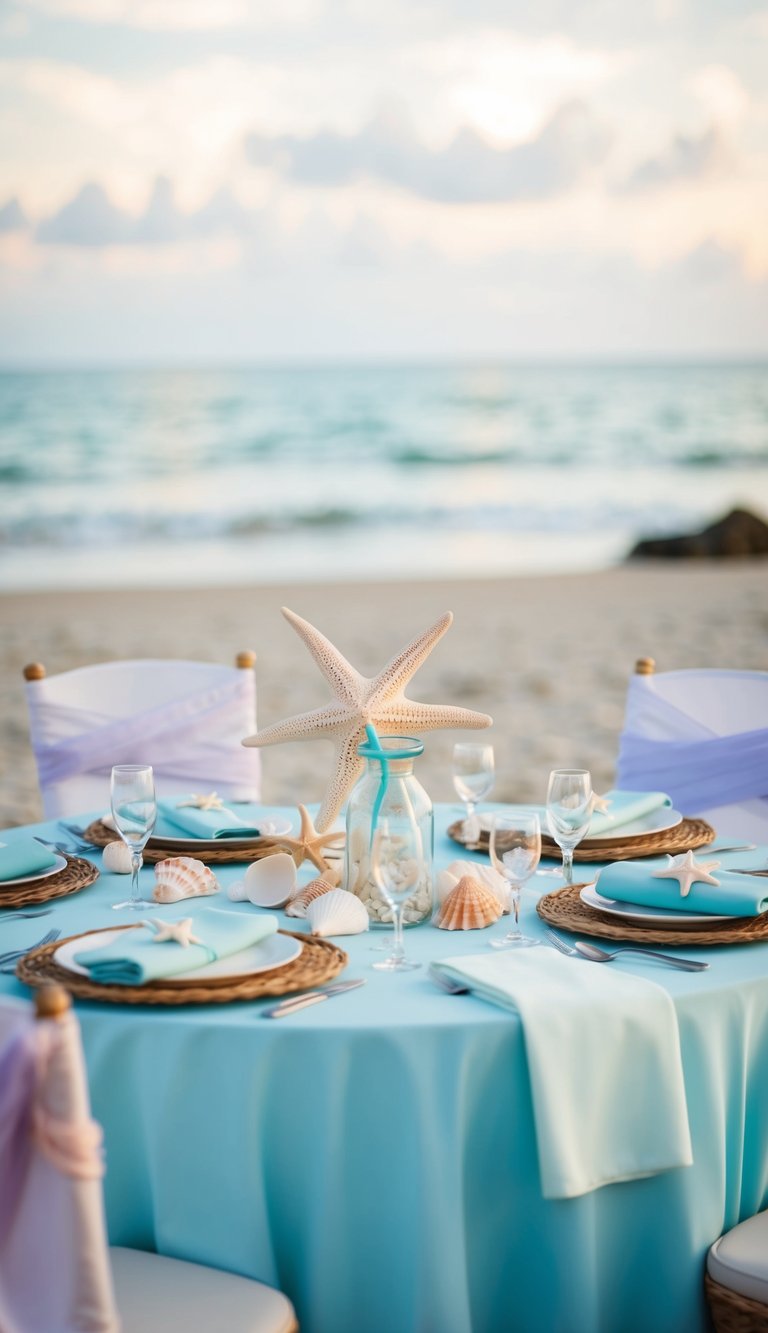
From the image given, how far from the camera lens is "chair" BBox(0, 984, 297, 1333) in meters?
1.47

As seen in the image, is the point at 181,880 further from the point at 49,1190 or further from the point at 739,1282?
the point at 739,1282

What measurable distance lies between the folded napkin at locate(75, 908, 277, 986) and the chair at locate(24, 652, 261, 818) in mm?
1594

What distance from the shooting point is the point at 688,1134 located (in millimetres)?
1943

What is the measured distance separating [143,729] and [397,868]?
6.12 ft

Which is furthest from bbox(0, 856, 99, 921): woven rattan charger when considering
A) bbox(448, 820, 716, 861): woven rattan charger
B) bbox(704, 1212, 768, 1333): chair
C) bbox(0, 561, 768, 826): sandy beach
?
bbox(0, 561, 768, 826): sandy beach

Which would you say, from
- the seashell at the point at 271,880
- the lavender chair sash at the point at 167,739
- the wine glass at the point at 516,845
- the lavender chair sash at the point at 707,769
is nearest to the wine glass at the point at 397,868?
the wine glass at the point at 516,845

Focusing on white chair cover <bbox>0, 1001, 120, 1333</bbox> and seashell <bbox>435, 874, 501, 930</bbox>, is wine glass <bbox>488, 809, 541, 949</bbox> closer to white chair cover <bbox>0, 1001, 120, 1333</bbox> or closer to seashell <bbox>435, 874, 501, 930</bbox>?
seashell <bbox>435, 874, 501, 930</bbox>

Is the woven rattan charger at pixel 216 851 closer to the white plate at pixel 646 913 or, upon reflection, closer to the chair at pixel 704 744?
the white plate at pixel 646 913

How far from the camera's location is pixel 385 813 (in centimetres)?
220

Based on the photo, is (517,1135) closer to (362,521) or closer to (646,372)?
(362,521)

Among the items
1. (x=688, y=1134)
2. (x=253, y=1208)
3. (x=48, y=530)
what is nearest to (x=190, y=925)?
(x=253, y=1208)

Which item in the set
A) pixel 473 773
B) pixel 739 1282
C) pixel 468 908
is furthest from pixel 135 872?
pixel 739 1282

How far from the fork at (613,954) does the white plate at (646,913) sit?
0.07 meters

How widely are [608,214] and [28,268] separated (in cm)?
1159
